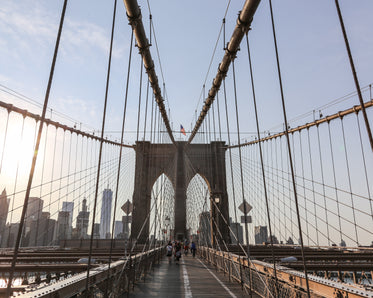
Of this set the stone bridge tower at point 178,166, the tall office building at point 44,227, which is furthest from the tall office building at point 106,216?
the tall office building at point 44,227

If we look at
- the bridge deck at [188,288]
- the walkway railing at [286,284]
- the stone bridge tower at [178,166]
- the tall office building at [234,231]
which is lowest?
the bridge deck at [188,288]

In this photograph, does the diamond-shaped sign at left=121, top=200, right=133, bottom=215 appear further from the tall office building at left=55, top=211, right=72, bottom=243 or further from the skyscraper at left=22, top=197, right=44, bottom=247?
the tall office building at left=55, top=211, right=72, bottom=243

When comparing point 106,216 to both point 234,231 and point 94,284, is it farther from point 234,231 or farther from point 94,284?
point 94,284

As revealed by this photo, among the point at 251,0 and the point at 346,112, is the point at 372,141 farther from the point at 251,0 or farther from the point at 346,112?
the point at 346,112

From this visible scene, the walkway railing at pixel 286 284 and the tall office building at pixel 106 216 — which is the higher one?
the tall office building at pixel 106 216

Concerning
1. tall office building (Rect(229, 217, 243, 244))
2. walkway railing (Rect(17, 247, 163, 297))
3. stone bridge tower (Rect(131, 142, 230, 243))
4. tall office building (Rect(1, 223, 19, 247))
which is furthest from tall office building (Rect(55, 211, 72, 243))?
walkway railing (Rect(17, 247, 163, 297))

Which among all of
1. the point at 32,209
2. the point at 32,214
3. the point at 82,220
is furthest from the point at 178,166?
the point at 32,214

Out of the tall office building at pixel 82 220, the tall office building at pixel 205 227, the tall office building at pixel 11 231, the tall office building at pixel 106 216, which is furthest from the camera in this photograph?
the tall office building at pixel 106 216

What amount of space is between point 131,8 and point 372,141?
5.99m

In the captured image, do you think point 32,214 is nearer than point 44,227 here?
Yes

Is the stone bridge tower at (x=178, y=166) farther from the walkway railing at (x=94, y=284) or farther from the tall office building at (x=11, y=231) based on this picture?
the walkway railing at (x=94, y=284)

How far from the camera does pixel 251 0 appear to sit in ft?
19.6

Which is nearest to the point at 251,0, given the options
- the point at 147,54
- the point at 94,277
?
the point at 147,54

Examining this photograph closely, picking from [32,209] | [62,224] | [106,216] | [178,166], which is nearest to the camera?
[32,209]
